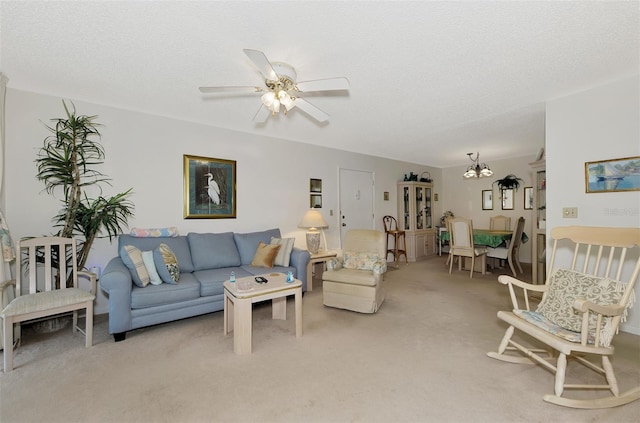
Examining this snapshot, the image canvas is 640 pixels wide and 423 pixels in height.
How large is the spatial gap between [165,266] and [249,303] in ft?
3.70

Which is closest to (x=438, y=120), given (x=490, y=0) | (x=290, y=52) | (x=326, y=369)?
(x=490, y=0)

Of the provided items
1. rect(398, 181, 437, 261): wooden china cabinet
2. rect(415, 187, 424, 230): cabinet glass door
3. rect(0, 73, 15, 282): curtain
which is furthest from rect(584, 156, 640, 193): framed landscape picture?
rect(0, 73, 15, 282): curtain

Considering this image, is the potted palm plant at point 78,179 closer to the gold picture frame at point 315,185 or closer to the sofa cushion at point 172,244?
the sofa cushion at point 172,244

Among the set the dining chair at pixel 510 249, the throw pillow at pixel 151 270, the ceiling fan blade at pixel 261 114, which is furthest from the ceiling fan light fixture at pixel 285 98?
the dining chair at pixel 510 249

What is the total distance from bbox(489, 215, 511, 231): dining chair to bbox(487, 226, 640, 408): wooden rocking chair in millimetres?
3635

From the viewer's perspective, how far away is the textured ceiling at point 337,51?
5.45 feet

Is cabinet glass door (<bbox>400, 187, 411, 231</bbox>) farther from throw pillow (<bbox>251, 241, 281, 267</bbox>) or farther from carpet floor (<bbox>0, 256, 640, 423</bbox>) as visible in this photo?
throw pillow (<bbox>251, 241, 281, 267</bbox>)

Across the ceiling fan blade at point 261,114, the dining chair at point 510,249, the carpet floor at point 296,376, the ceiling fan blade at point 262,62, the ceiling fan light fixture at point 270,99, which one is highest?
the ceiling fan blade at point 261,114

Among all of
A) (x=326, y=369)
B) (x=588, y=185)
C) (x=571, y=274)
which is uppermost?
(x=588, y=185)

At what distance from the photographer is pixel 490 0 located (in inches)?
61.9

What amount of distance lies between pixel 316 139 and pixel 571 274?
3.69m

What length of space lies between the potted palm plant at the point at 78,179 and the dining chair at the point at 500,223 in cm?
695

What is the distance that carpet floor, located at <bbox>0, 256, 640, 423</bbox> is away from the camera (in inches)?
62.4

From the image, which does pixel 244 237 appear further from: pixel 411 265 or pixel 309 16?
pixel 411 265
